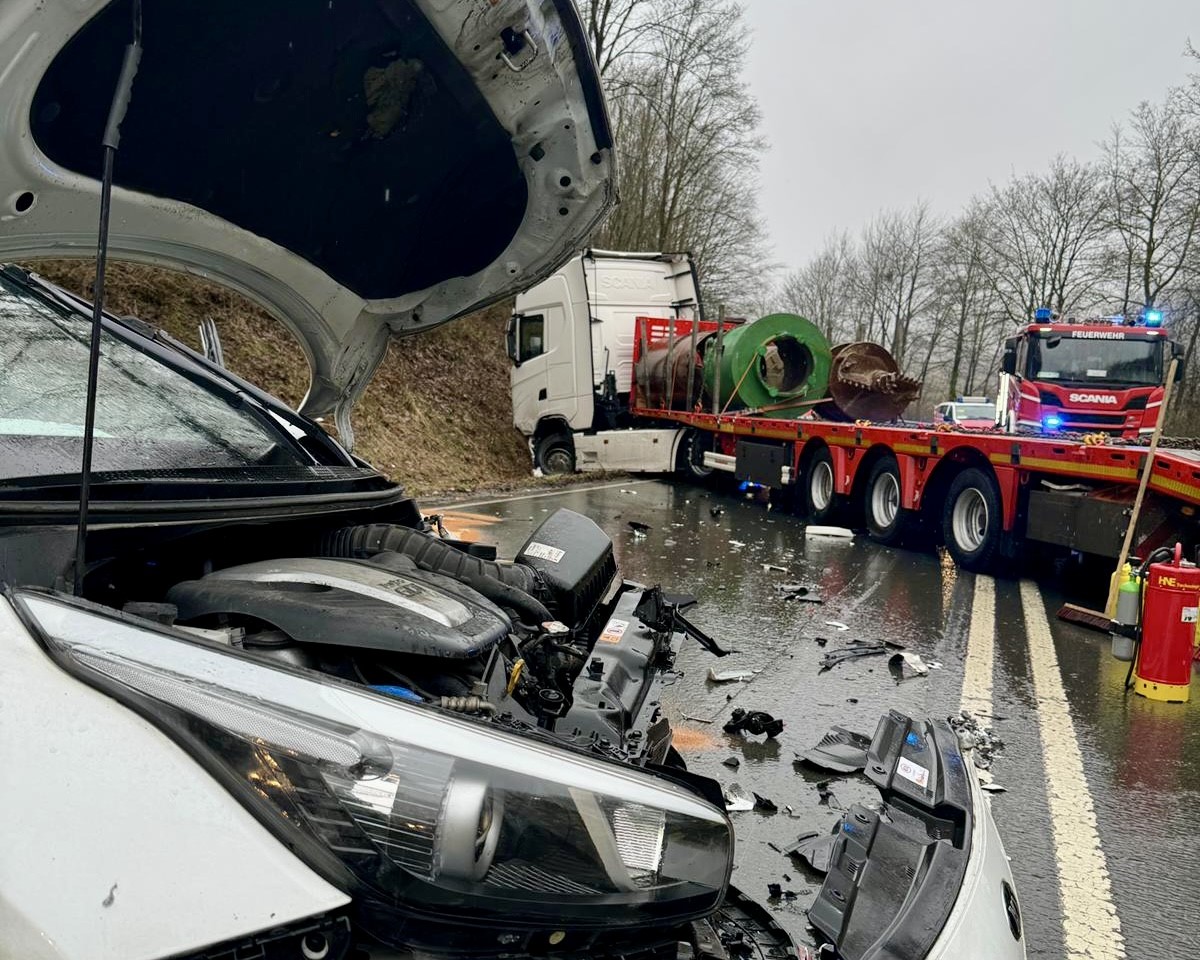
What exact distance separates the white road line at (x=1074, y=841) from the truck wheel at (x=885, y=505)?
13.6ft

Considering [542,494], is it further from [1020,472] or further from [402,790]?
[402,790]

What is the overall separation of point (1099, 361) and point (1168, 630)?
890cm

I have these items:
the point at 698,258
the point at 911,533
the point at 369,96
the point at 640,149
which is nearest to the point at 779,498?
the point at 911,533

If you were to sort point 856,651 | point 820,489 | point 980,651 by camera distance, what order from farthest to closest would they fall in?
point 820,489, point 980,651, point 856,651

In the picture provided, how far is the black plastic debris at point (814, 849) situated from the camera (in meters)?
2.88

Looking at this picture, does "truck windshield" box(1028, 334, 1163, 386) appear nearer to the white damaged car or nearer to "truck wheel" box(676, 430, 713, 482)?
"truck wheel" box(676, 430, 713, 482)

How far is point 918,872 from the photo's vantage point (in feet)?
5.32

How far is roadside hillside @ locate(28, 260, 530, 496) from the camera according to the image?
1382cm

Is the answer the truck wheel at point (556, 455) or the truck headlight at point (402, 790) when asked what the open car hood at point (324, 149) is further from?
the truck wheel at point (556, 455)

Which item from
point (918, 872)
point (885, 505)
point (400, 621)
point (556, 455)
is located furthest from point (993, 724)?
point (556, 455)

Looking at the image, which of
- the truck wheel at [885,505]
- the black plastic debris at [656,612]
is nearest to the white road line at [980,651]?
the truck wheel at [885,505]

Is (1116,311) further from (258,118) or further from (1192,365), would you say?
(258,118)

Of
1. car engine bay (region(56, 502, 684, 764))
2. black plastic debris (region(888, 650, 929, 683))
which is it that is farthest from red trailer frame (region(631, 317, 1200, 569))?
car engine bay (region(56, 502, 684, 764))

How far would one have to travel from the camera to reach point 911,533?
941 centimetres
